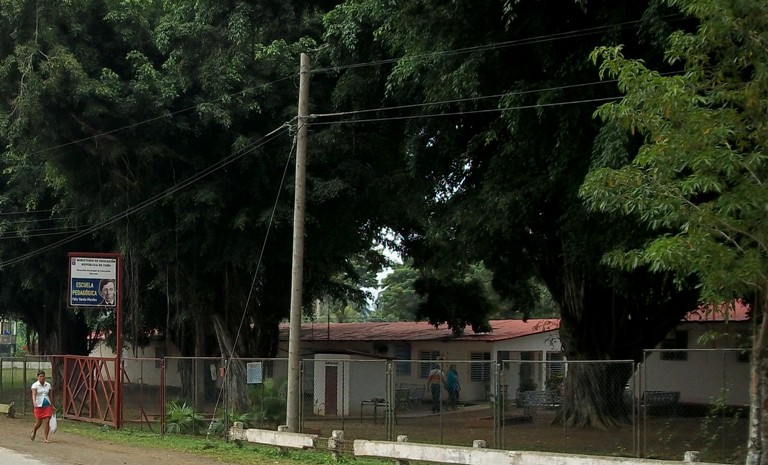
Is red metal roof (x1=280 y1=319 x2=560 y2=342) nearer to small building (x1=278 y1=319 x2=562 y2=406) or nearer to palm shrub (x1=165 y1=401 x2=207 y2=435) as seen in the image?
small building (x1=278 y1=319 x2=562 y2=406)

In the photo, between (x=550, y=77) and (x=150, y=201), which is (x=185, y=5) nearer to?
(x=150, y=201)

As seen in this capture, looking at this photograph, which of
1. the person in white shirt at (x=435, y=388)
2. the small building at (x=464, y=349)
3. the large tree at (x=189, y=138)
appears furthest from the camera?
the small building at (x=464, y=349)

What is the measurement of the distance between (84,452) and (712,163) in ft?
47.2

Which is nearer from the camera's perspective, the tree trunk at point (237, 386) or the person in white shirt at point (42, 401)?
the person in white shirt at point (42, 401)

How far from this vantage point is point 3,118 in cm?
2494

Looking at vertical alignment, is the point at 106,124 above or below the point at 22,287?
above

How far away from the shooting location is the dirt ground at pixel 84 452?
16894 mm

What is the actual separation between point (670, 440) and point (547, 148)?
6885 millimetres

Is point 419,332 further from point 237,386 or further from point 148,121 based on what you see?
point 148,121

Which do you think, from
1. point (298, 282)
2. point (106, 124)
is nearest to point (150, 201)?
point (106, 124)

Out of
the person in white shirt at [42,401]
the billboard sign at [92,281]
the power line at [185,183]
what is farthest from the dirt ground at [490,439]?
the power line at [185,183]

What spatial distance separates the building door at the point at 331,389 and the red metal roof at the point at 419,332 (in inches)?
363

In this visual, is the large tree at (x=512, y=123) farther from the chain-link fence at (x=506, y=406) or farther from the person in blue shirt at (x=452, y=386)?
the person in blue shirt at (x=452, y=386)

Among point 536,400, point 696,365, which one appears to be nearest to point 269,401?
point 536,400
